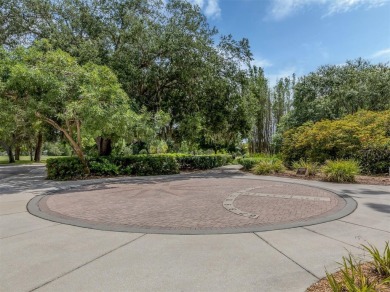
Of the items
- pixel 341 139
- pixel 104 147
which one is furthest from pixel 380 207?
pixel 104 147

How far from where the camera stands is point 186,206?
21.1ft

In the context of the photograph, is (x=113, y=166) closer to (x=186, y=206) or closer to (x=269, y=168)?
(x=186, y=206)

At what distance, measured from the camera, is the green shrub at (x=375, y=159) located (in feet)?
39.0

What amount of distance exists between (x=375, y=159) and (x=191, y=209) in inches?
405

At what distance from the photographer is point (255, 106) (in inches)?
688

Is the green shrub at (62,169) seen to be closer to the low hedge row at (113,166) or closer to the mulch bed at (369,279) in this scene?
the low hedge row at (113,166)

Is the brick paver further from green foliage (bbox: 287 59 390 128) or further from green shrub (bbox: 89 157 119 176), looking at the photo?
green foliage (bbox: 287 59 390 128)

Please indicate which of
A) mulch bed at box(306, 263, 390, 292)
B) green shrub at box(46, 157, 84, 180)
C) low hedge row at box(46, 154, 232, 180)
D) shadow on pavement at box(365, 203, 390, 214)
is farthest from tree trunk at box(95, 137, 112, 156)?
mulch bed at box(306, 263, 390, 292)

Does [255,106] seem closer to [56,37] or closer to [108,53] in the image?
[108,53]

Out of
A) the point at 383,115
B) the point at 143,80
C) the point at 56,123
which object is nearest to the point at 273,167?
the point at 383,115

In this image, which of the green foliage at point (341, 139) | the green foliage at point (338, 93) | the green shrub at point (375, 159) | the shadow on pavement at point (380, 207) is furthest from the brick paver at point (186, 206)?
the green foliage at point (338, 93)

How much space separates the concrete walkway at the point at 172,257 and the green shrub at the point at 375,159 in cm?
834

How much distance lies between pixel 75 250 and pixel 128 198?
3.77 meters

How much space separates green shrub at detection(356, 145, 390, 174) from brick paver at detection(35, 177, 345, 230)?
5266 millimetres
